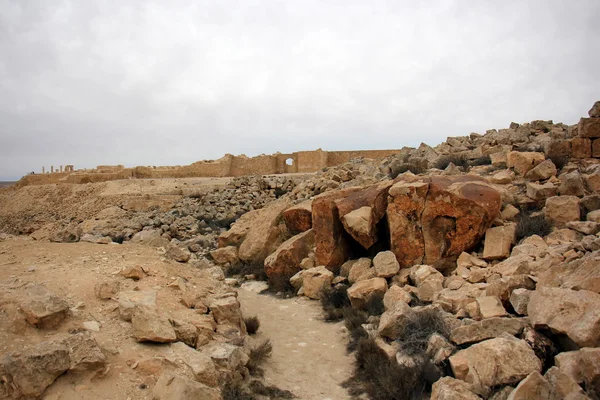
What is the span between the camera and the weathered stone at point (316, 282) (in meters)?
8.12

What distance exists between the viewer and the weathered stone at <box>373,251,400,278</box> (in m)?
7.33

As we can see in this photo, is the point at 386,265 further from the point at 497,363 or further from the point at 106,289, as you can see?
the point at 106,289

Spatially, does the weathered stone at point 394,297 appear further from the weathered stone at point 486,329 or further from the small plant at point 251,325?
the small plant at point 251,325

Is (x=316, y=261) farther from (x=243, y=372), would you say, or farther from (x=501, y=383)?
(x=501, y=383)

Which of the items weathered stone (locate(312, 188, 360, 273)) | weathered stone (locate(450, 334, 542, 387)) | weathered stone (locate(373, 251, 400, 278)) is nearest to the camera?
weathered stone (locate(450, 334, 542, 387))

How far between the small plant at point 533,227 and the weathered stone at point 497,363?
3421mm

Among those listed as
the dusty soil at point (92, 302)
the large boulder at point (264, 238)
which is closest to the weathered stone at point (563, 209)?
the large boulder at point (264, 238)

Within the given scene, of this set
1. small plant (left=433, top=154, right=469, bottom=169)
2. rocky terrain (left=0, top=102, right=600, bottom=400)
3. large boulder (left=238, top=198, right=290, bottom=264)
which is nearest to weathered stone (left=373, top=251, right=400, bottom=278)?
rocky terrain (left=0, top=102, right=600, bottom=400)

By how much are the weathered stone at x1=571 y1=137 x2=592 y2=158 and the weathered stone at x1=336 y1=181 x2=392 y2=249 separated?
4376mm

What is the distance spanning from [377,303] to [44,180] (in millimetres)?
27199

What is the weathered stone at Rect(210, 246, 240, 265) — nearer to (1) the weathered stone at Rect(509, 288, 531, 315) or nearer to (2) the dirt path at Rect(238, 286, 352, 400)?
(2) the dirt path at Rect(238, 286, 352, 400)

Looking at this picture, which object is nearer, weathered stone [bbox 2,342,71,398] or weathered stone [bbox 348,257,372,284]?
weathered stone [bbox 2,342,71,398]

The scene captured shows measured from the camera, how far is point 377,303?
6684mm

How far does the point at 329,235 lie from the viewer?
8.91 meters
